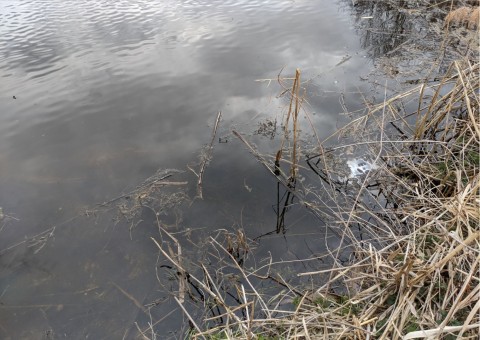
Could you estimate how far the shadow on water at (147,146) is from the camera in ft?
12.9

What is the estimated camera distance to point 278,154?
5.25 meters

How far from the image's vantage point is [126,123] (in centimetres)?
655

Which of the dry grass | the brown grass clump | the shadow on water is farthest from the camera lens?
the brown grass clump

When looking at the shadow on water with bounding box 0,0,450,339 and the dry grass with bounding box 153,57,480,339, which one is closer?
the dry grass with bounding box 153,57,480,339

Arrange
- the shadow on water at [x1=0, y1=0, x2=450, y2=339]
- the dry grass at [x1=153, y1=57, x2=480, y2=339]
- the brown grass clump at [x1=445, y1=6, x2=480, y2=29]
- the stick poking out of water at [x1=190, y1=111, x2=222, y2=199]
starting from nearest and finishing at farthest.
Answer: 1. the dry grass at [x1=153, y1=57, x2=480, y2=339]
2. the shadow on water at [x1=0, y1=0, x2=450, y2=339]
3. the stick poking out of water at [x1=190, y1=111, x2=222, y2=199]
4. the brown grass clump at [x1=445, y1=6, x2=480, y2=29]

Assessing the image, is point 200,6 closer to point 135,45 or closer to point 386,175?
point 135,45

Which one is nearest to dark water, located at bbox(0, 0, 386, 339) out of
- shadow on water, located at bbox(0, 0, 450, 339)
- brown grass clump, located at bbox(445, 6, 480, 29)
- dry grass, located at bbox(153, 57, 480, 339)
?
shadow on water, located at bbox(0, 0, 450, 339)

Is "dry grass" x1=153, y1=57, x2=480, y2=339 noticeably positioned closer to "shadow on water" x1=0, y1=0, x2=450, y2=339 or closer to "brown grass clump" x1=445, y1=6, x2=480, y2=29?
"shadow on water" x1=0, y1=0, x2=450, y2=339

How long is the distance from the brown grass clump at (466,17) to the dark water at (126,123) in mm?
2454

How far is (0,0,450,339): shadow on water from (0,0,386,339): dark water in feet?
0.08

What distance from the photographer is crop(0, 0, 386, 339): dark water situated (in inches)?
157

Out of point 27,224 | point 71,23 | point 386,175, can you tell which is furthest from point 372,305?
point 71,23

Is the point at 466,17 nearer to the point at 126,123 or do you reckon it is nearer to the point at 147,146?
the point at 147,146

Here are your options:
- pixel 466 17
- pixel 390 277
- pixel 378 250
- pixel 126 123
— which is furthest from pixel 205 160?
pixel 466 17
